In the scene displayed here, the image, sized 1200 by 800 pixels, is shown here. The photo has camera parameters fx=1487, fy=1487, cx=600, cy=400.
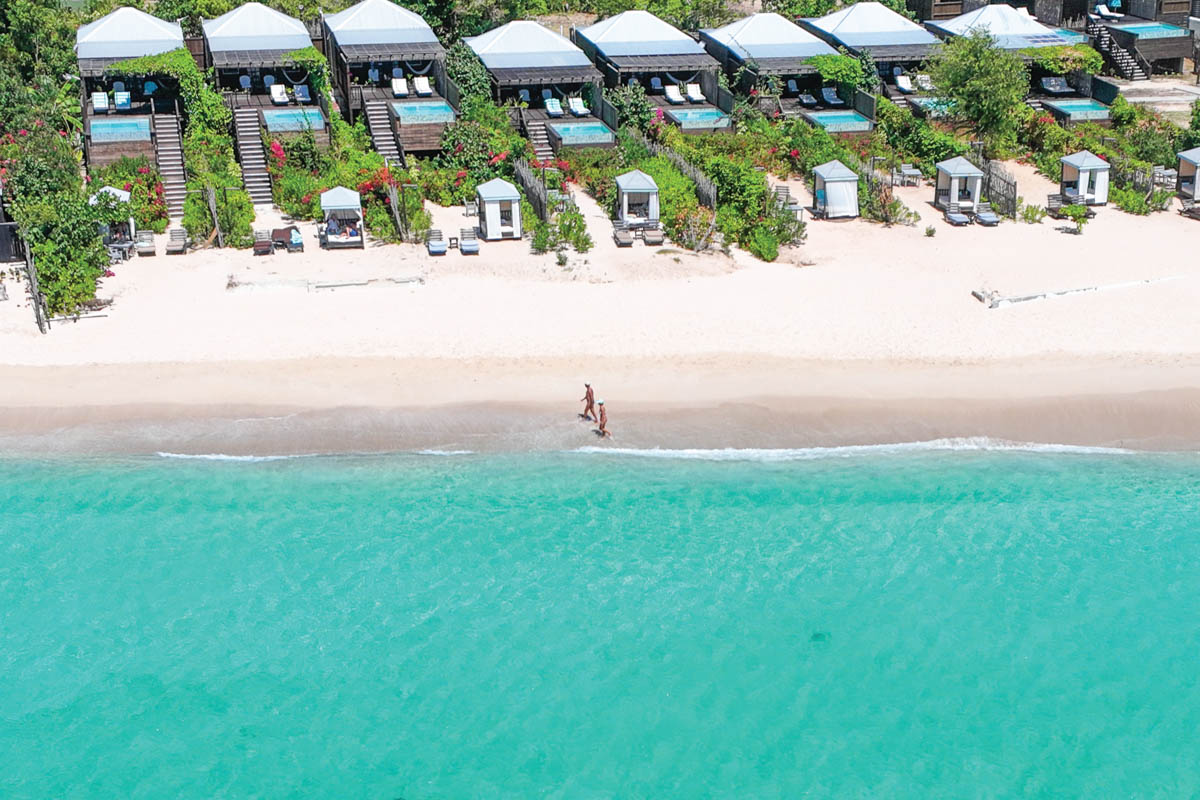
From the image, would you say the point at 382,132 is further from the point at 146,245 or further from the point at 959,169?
the point at 959,169

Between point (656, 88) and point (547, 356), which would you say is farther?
point (656, 88)

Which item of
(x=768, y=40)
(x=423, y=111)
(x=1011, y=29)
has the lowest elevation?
(x=423, y=111)

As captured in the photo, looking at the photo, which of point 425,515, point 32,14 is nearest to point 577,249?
point 425,515

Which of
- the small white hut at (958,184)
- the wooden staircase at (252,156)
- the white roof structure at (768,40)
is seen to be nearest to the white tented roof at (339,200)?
the wooden staircase at (252,156)

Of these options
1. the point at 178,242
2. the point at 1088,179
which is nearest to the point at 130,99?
the point at 178,242

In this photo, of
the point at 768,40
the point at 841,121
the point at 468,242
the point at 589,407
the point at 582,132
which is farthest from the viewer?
the point at 768,40

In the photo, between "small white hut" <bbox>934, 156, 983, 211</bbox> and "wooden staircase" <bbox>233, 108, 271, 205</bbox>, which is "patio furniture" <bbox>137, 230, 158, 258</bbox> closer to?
"wooden staircase" <bbox>233, 108, 271, 205</bbox>

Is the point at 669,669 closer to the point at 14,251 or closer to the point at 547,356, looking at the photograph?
the point at 547,356
